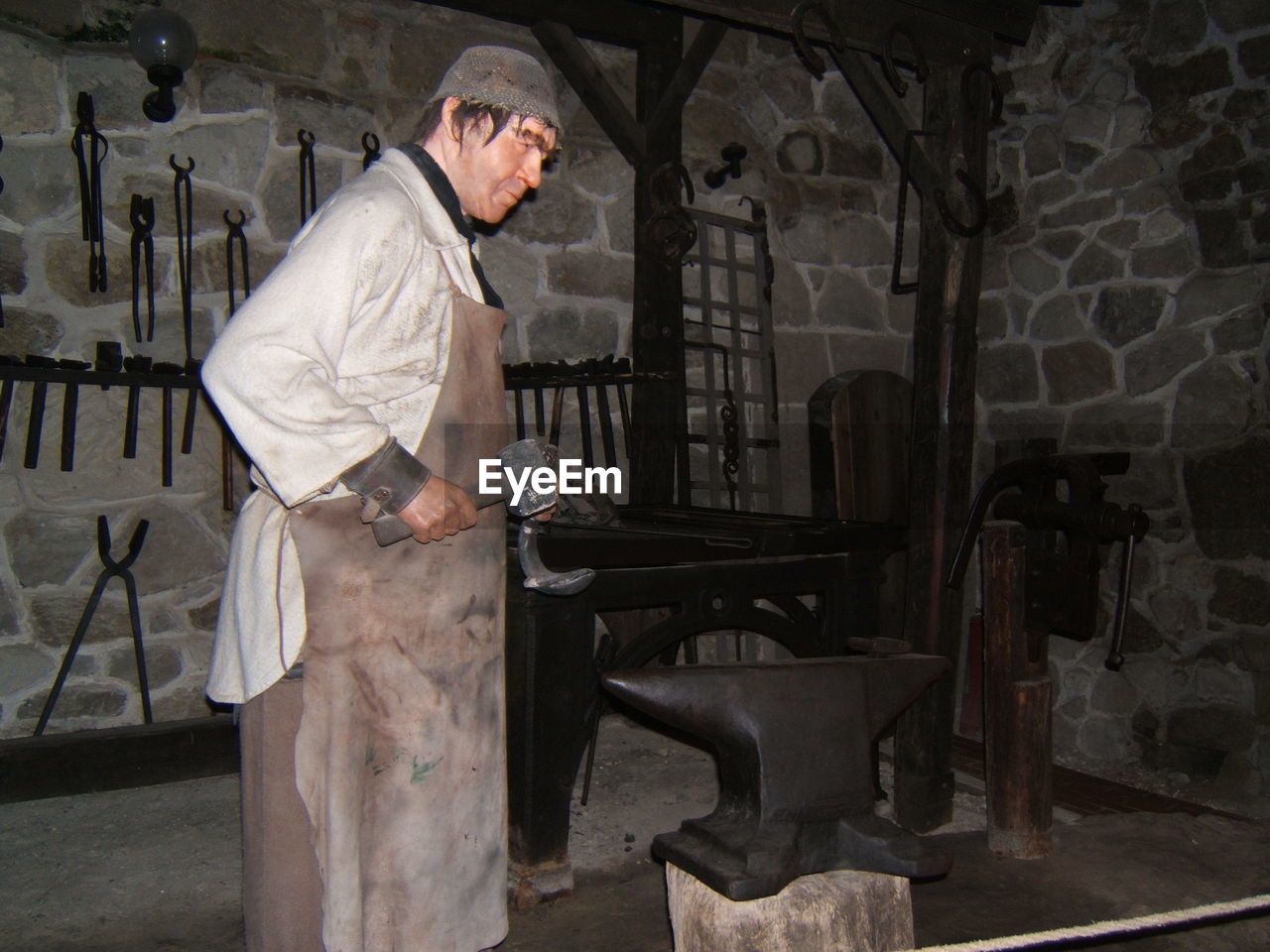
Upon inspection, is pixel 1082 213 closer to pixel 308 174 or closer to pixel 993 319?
pixel 993 319

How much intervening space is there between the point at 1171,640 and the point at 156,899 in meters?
3.87

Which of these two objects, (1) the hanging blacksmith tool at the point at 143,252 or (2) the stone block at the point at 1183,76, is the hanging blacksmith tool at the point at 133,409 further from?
Answer: (2) the stone block at the point at 1183,76

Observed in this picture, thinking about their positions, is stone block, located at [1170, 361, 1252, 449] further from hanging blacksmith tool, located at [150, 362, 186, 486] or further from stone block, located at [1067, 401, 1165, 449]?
hanging blacksmith tool, located at [150, 362, 186, 486]

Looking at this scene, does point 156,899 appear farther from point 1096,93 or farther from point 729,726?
point 1096,93

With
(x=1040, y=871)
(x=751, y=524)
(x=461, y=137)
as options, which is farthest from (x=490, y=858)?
(x=1040, y=871)

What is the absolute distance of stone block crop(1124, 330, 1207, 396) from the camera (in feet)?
13.6

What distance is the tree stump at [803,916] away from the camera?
1590 mm

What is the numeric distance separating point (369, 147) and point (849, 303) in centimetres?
246

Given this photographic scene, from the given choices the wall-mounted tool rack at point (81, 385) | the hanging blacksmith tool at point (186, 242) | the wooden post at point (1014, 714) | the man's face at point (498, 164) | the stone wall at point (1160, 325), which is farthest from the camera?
the stone wall at point (1160, 325)

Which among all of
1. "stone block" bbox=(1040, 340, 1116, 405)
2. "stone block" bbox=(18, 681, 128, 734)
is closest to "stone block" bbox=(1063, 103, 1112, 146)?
"stone block" bbox=(1040, 340, 1116, 405)

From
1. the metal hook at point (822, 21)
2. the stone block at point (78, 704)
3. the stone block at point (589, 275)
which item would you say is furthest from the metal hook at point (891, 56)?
the stone block at point (78, 704)

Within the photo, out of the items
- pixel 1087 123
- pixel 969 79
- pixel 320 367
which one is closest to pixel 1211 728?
pixel 1087 123

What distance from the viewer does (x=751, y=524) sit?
3043mm

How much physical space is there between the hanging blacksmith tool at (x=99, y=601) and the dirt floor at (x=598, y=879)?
304 mm
